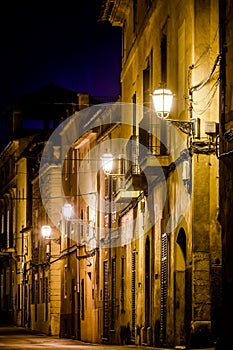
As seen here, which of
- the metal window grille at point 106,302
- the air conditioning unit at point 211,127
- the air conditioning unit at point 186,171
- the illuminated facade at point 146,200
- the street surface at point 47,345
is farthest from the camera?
the metal window grille at point 106,302

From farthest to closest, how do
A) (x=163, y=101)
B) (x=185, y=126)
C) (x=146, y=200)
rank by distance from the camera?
(x=146, y=200) < (x=185, y=126) < (x=163, y=101)

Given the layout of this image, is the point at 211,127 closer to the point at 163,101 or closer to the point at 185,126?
the point at 185,126

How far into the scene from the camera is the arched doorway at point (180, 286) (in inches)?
855

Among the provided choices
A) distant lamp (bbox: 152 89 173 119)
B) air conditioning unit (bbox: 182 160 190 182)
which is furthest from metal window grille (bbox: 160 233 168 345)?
distant lamp (bbox: 152 89 173 119)

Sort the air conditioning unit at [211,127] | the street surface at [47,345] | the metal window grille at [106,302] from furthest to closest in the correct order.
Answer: the metal window grille at [106,302]
the street surface at [47,345]
the air conditioning unit at [211,127]

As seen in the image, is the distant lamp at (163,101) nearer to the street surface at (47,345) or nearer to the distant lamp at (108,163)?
the street surface at (47,345)

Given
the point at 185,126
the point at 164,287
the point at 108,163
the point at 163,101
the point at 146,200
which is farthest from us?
the point at 108,163

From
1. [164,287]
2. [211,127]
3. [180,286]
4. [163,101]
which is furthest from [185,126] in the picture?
[164,287]

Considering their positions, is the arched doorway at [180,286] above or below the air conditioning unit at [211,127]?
below

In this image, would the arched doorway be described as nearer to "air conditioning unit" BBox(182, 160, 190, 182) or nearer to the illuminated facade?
the illuminated facade

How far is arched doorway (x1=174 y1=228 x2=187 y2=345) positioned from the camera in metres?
21.7

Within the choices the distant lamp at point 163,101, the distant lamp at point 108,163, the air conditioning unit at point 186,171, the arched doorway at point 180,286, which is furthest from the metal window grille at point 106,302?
the distant lamp at point 163,101

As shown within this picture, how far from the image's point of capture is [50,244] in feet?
166

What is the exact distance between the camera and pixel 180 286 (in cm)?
2208
